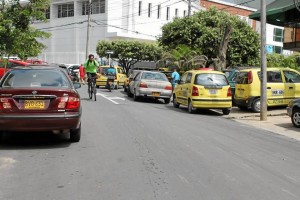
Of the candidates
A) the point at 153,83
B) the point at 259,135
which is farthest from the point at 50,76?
the point at 153,83

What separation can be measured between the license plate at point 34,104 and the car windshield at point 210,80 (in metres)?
8.85

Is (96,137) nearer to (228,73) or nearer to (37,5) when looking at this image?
(37,5)

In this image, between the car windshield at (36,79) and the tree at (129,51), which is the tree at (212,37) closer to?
the tree at (129,51)

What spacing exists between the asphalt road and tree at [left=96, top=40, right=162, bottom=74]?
34898mm

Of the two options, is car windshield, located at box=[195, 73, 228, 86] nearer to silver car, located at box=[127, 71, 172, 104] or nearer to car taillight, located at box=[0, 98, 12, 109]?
silver car, located at box=[127, 71, 172, 104]

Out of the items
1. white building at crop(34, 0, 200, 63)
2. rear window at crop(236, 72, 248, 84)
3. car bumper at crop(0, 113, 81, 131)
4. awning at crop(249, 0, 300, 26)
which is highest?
white building at crop(34, 0, 200, 63)

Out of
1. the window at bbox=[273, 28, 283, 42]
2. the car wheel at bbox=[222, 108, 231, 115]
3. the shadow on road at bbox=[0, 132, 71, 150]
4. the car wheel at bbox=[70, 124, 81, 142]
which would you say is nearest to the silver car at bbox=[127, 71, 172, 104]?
the car wheel at bbox=[222, 108, 231, 115]

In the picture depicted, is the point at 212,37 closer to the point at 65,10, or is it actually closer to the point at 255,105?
the point at 255,105

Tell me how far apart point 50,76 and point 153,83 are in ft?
36.8

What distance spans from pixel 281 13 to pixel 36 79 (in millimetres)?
16336

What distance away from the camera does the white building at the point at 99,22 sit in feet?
181

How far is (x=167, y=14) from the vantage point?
204 ft

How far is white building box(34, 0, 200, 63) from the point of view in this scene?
55.2m

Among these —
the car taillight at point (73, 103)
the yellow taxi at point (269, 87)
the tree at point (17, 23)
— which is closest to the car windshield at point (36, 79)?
the car taillight at point (73, 103)
